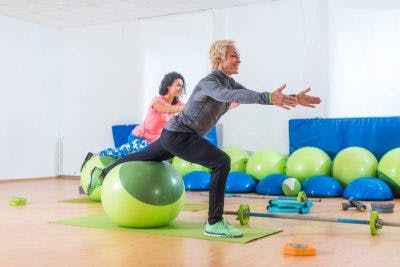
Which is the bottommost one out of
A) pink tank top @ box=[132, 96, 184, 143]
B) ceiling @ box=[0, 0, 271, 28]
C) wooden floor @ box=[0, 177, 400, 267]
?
wooden floor @ box=[0, 177, 400, 267]

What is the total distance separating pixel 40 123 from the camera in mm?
9797

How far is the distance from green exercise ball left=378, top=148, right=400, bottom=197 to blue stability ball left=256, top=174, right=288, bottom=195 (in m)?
1.23

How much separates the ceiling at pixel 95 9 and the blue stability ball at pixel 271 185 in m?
2.98

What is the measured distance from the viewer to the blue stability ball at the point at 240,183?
700cm

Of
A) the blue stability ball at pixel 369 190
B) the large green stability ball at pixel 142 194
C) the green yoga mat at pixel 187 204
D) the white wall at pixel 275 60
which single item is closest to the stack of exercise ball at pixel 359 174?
the blue stability ball at pixel 369 190

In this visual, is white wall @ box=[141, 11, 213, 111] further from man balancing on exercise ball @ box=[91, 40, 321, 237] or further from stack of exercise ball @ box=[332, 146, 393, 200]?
man balancing on exercise ball @ box=[91, 40, 321, 237]

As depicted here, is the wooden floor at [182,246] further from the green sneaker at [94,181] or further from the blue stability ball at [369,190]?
the blue stability ball at [369,190]

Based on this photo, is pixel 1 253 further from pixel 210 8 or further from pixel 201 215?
pixel 210 8

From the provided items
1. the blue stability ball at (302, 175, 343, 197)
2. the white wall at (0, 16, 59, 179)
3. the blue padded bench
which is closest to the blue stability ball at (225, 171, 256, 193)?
the blue stability ball at (302, 175, 343, 197)

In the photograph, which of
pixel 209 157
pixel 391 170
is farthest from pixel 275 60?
pixel 209 157

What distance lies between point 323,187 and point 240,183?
1.16 meters

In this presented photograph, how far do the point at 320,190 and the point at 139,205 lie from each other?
3359mm

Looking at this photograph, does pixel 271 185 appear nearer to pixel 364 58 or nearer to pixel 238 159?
pixel 238 159

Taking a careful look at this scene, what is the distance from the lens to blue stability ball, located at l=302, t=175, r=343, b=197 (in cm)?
641
